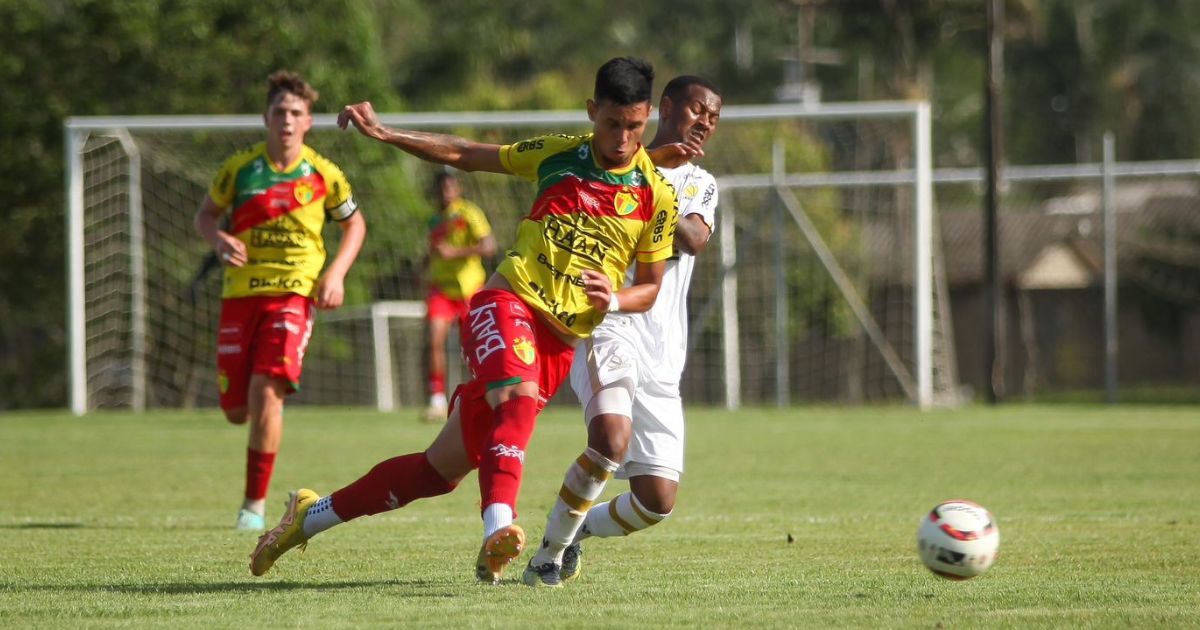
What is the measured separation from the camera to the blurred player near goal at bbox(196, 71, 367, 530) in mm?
8109

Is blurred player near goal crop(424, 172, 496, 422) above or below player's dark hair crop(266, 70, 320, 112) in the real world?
below

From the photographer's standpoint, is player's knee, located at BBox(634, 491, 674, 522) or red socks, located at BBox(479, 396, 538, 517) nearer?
red socks, located at BBox(479, 396, 538, 517)

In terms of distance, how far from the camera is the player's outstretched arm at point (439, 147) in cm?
583

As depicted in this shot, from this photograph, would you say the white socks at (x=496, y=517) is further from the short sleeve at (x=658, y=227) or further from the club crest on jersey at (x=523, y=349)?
the short sleeve at (x=658, y=227)

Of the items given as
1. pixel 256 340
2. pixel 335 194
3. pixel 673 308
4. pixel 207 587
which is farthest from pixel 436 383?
pixel 207 587

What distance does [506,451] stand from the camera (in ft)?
17.7

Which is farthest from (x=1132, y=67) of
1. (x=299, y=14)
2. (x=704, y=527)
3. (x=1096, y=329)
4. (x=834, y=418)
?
(x=704, y=527)

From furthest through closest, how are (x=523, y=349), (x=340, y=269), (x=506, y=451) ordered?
(x=340, y=269)
(x=523, y=349)
(x=506, y=451)

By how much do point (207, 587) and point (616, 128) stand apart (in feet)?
7.12

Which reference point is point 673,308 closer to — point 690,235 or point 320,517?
point 690,235

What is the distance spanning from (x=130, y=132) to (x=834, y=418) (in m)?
9.20

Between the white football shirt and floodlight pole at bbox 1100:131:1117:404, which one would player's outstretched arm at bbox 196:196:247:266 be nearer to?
the white football shirt

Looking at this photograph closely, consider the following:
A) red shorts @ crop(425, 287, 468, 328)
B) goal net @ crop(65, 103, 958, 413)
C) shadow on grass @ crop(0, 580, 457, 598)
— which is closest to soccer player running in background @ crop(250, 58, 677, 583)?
shadow on grass @ crop(0, 580, 457, 598)

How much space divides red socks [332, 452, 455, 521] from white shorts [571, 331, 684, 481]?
59 cm
